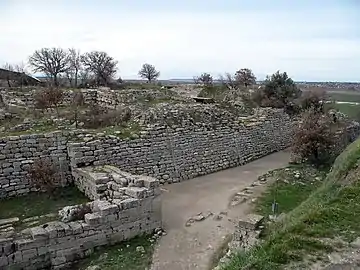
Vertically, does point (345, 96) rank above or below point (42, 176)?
above

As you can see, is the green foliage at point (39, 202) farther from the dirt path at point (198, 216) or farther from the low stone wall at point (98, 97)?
the low stone wall at point (98, 97)

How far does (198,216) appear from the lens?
385 inches

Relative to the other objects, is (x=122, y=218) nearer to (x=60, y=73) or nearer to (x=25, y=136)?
(x=25, y=136)

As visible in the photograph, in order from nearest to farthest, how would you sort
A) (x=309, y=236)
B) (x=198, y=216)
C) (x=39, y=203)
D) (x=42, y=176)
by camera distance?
(x=309, y=236)
(x=198, y=216)
(x=39, y=203)
(x=42, y=176)

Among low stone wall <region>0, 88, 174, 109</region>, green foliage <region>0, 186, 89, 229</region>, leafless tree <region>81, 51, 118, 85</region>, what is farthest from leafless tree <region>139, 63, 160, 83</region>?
green foliage <region>0, 186, 89, 229</region>

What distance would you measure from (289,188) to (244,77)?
21150mm

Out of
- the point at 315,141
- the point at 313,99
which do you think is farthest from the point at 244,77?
the point at 315,141

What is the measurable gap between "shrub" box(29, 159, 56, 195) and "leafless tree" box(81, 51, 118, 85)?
67.9 feet

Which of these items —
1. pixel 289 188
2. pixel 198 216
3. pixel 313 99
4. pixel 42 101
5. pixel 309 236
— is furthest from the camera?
pixel 313 99

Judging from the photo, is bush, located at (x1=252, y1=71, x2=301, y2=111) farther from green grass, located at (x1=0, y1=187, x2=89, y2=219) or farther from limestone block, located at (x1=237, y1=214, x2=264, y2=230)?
limestone block, located at (x1=237, y1=214, x2=264, y2=230)

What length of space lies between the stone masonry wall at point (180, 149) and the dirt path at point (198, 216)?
0.53m

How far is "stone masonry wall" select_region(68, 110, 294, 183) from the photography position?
11695mm

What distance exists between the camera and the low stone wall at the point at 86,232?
287 inches

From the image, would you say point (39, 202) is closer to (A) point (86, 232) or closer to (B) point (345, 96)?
(A) point (86, 232)
